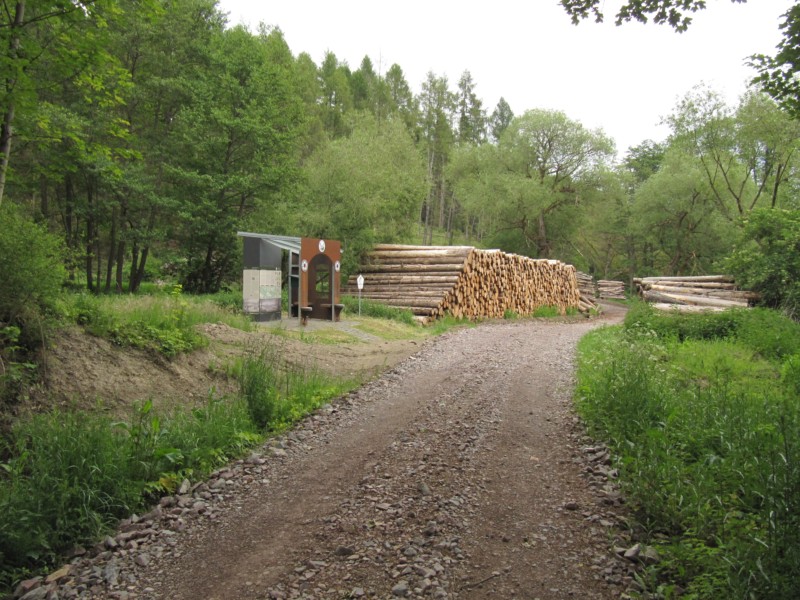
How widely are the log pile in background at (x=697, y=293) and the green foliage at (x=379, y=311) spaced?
346 inches

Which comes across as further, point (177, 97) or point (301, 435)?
point (177, 97)

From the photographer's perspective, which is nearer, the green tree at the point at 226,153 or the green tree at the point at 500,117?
the green tree at the point at 226,153

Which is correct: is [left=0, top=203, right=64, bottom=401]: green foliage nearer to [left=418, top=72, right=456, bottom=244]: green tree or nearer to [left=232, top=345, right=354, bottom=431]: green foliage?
[left=232, top=345, right=354, bottom=431]: green foliage

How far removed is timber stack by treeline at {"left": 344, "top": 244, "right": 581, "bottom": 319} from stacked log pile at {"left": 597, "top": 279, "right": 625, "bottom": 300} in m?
26.4

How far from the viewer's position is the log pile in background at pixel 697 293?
19.5 m

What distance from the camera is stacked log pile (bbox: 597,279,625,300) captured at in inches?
1897

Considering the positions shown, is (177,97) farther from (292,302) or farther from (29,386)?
(29,386)

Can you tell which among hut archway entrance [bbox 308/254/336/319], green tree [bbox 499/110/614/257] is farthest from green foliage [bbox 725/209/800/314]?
green tree [bbox 499/110/614/257]

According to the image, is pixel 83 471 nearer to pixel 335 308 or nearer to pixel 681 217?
pixel 335 308

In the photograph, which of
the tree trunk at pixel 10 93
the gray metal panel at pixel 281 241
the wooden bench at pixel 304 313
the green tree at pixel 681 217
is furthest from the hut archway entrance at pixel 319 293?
the green tree at pixel 681 217

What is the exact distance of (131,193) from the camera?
2120 centimetres

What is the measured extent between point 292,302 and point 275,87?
11.9 metres

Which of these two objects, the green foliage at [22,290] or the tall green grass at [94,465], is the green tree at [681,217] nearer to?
the tall green grass at [94,465]

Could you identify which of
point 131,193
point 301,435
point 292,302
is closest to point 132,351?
point 301,435
